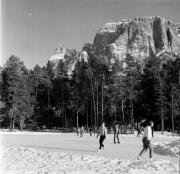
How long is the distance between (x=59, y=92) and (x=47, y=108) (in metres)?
5.54

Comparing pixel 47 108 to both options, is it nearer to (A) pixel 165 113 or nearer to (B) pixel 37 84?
(B) pixel 37 84

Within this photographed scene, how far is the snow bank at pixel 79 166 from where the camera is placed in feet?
39.8

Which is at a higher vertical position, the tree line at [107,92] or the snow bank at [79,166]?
the tree line at [107,92]

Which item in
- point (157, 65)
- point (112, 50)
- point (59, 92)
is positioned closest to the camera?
point (157, 65)

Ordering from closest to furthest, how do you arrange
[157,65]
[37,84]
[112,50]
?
1. [157,65]
2. [37,84]
3. [112,50]

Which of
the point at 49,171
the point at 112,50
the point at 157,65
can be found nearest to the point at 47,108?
the point at 157,65

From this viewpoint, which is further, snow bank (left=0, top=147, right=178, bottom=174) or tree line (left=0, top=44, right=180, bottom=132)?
tree line (left=0, top=44, right=180, bottom=132)

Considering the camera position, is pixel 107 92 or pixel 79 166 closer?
pixel 79 166

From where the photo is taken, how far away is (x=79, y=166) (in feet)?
44.2

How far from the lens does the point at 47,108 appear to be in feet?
244

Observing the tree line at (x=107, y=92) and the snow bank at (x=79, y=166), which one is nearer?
the snow bank at (x=79, y=166)

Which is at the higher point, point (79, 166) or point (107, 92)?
point (107, 92)

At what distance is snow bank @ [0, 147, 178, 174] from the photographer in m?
12.1

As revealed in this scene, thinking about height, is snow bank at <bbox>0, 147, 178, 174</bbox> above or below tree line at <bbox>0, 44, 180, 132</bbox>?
below
